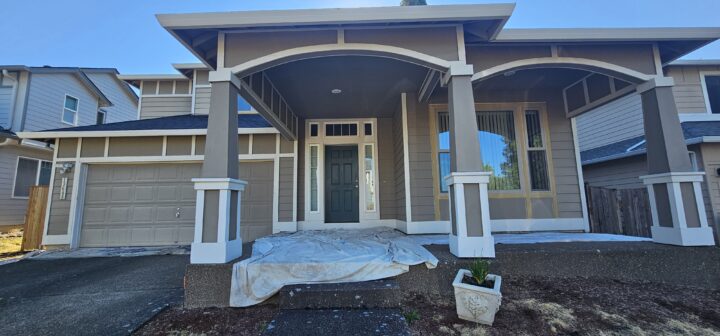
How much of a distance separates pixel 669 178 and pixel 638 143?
447 centimetres

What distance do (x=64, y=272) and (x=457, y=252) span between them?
5.14 meters

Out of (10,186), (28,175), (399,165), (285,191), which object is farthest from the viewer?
(28,175)

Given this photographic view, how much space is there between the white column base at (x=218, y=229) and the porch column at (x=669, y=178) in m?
4.62

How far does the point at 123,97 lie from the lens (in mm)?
12484

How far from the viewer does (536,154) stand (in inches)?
198

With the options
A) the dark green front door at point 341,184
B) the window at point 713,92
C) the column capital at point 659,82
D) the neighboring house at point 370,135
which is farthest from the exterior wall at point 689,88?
the dark green front door at point 341,184

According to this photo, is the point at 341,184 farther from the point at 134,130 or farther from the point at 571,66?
the point at 134,130

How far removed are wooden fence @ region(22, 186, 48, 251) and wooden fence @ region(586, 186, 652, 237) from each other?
10949mm

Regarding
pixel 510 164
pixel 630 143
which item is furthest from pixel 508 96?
pixel 630 143

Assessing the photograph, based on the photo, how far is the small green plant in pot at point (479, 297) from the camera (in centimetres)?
212

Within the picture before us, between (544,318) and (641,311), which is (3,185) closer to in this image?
(544,318)

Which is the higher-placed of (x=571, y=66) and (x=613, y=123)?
(x=613, y=123)

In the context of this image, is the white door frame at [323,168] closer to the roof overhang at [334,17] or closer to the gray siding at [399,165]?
the gray siding at [399,165]

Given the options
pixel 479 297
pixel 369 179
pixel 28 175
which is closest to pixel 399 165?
pixel 369 179
